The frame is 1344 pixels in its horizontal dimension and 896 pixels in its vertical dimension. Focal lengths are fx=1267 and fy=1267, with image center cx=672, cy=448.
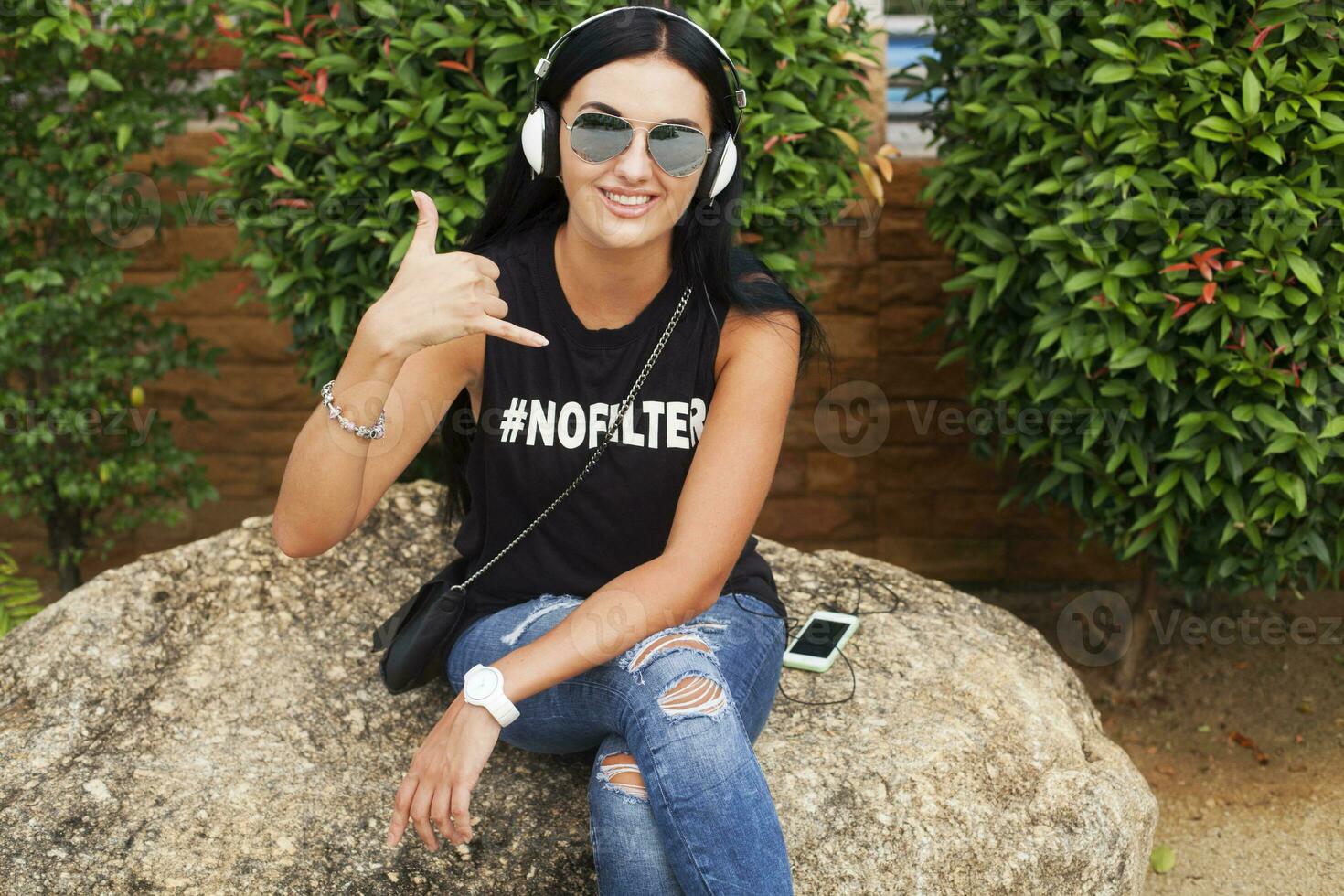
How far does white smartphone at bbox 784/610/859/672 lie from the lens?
10.5 feet

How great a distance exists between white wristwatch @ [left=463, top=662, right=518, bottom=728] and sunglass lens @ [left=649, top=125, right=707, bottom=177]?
40.4 inches

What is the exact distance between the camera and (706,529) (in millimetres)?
2441

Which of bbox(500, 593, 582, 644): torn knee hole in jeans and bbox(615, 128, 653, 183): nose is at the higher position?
bbox(615, 128, 653, 183): nose

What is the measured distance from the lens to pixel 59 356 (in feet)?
14.9

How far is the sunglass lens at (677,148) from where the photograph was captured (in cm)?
246

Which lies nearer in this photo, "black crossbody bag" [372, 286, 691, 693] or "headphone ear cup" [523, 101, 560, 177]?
"headphone ear cup" [523, 101, 560, 177]

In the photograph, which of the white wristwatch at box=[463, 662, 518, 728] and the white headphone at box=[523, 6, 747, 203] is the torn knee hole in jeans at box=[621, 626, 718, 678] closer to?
the white wristwatch at box=[463, 662, 518, 728]

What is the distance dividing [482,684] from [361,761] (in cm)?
71

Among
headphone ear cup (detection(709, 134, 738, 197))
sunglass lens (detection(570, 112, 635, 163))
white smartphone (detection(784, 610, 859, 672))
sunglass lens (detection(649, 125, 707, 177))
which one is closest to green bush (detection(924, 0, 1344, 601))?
white smartphone (detection(784, 610, 859, 672))

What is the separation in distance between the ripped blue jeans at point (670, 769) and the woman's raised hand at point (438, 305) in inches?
26.6

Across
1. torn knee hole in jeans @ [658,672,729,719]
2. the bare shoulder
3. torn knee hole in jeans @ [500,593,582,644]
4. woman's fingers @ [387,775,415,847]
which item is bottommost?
woman's fingers @ [387,775,415,847]

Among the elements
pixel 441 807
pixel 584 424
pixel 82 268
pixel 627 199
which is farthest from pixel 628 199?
pixel 82 268

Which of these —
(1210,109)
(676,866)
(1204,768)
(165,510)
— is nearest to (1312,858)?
(1204,768)

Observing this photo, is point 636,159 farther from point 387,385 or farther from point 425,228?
point 387,385
